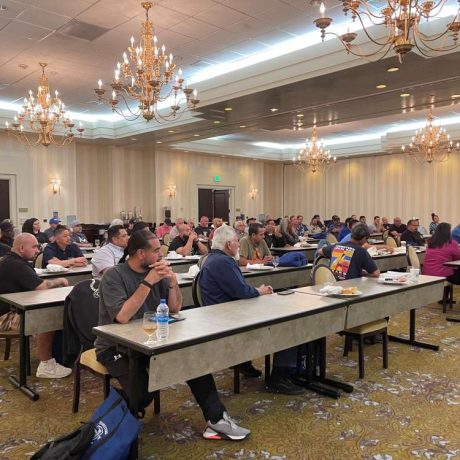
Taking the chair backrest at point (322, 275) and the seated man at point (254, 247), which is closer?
the chair backrest at point (322, 275)

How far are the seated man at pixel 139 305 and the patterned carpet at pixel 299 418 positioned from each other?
0.48 feet

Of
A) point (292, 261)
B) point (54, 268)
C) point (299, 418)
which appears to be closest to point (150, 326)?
point (299, 418)

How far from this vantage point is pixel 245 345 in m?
2.88

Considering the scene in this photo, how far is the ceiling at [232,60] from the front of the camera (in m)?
6.01

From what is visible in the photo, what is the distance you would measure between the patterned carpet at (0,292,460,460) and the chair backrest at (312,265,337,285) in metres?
0.80

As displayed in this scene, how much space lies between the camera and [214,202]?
57.3 ft

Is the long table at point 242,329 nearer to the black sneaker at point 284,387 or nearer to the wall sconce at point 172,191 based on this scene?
the black sneaker at point 284,387

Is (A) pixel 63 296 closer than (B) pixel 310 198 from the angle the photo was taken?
Yes

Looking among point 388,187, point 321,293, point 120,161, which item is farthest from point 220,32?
point 388,187

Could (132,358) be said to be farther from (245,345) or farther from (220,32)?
(220,32)

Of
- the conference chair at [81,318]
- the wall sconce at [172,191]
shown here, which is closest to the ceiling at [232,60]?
the conference chair at [81,318]

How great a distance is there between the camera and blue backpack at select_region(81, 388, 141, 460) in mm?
2283

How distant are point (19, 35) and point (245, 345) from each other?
6.22 m

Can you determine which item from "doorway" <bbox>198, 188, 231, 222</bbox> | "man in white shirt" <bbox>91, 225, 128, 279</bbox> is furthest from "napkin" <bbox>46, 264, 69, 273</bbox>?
"doorway" <bbox>198, 188, 231, 222</bbox>
